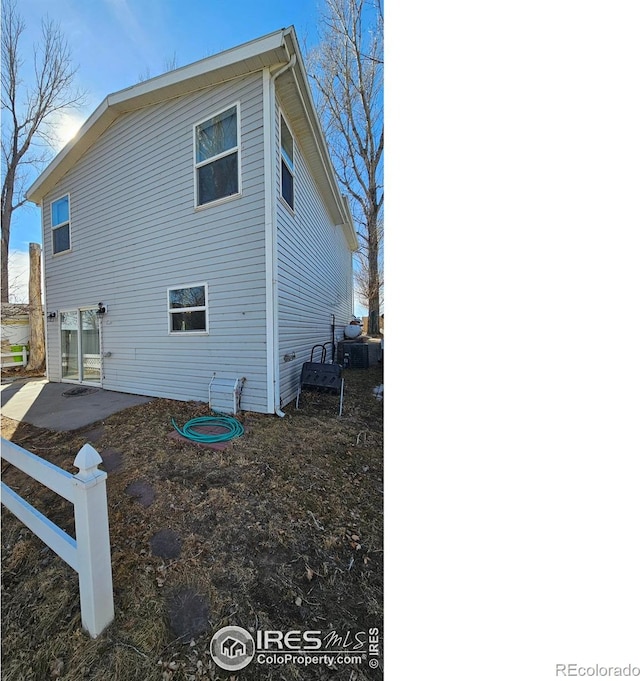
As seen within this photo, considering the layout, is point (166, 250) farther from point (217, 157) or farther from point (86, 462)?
point (86, 462)

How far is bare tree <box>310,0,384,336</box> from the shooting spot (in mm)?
3703

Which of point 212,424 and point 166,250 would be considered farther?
point 166,250

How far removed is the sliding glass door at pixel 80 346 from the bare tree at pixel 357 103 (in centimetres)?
698

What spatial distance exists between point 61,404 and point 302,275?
4928 mm

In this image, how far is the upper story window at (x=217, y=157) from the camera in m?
4.24

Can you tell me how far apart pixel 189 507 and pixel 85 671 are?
1012 millimetres

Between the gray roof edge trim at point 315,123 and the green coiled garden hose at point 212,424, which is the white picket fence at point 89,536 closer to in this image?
the green coiled garden hose at point 212,424

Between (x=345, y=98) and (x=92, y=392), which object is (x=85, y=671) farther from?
(x=345, y=98)

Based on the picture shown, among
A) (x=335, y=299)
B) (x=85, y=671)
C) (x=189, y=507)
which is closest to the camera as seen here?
(x=85, y=671)

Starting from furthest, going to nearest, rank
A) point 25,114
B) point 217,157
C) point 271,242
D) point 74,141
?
point 25,114
point 74,141
point 217,157
point 271,242

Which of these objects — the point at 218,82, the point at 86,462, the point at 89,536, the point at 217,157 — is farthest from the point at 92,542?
the point at 218,82

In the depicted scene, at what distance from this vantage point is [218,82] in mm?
4250
